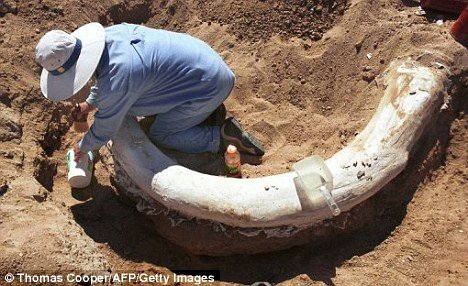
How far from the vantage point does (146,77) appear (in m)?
3.40

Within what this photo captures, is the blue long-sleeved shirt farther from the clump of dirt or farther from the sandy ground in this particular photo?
the clump of dirt

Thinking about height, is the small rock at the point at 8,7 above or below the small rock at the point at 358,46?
below

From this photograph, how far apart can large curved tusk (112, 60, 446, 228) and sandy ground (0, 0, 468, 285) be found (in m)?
0.25

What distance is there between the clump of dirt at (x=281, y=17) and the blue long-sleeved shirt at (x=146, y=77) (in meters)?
1.30

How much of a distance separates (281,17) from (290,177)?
6.69ft

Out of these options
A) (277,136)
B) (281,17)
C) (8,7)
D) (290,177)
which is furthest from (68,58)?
(281,17)

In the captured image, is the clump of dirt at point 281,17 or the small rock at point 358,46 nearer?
the small rock at point 358,46

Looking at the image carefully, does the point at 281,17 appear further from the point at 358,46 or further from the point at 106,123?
the point at 106,123

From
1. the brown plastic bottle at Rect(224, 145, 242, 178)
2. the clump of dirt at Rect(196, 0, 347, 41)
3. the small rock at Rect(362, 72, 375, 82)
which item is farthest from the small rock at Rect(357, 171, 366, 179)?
the clump of dirt at Rect(196, 0, 347, 41)

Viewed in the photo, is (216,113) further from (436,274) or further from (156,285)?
(436,274)

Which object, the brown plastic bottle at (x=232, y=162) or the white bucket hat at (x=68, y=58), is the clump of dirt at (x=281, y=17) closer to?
the brown plastic bottle at (x=232, y=162)

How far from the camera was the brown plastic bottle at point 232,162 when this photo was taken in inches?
142

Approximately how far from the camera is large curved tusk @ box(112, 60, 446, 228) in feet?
11.0

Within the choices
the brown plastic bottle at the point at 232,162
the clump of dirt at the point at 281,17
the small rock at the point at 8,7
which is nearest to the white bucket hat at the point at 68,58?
the brown plastic bottle at the point at 232,162
